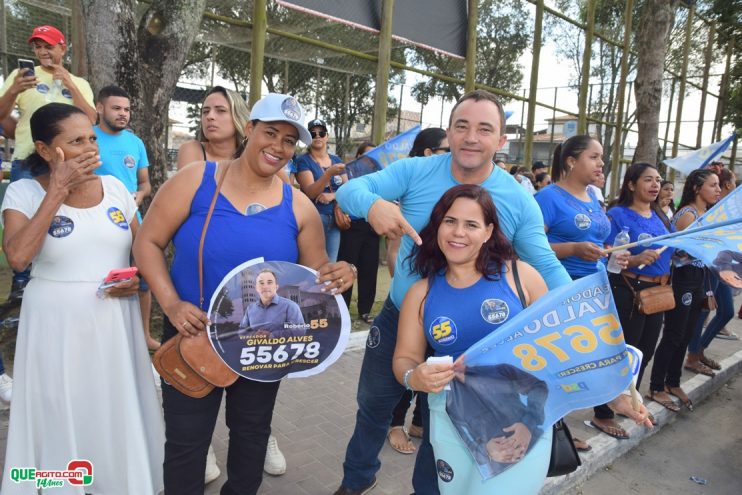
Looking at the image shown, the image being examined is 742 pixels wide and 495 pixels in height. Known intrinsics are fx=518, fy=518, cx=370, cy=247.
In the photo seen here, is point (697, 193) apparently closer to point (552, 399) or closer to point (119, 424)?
point (552, 399)

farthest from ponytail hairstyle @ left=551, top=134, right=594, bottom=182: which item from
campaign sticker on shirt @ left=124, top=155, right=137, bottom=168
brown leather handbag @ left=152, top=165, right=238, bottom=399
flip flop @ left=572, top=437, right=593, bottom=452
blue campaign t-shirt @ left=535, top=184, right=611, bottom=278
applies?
campaign sticker on shirt @ left=124, top=155, right=137, bottom=168

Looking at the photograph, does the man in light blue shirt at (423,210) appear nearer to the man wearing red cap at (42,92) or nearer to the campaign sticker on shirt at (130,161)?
the campaign sticker on shirt at (130,161)

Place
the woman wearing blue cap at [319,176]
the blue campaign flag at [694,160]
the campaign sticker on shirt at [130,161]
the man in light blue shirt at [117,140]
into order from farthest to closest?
the blue campaign flag at [694,160]
the woman wearing blue cap at [319,176]
the campaign sticker on shirt at [130,161]
the man in light blue shirt at [117,140]

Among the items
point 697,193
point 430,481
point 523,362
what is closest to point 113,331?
point 430,481

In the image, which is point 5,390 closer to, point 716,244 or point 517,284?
point 517,284

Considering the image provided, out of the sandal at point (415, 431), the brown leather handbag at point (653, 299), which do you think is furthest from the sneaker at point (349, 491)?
the brown leather handbag at point (653, 299)

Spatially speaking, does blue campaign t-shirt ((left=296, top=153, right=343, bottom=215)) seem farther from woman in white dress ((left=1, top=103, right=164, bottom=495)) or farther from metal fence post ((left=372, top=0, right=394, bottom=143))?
woman in white dress ((left=1, top=103, right=164, bottom=495))

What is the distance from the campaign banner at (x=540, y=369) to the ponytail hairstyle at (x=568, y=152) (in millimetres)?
1927

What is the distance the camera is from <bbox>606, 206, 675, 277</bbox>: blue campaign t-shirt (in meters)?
3.84

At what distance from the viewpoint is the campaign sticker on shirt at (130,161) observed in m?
4.00

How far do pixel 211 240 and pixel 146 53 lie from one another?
3.19 meters

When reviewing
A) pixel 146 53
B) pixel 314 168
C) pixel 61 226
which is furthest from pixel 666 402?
pixel 146 53

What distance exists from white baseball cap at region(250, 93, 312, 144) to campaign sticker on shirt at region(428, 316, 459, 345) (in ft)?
3.13

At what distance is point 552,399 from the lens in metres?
1.89
